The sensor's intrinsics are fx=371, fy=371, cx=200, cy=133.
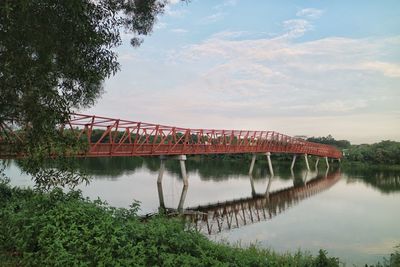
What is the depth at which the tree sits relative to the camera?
7090 mm

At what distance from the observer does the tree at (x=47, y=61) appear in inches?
279

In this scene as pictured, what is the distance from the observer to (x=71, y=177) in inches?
364

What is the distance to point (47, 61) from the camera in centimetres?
745

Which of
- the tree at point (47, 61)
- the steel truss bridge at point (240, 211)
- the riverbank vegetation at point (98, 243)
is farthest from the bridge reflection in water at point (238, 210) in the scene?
the tree at point (47, 61)

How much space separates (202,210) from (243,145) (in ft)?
77.3

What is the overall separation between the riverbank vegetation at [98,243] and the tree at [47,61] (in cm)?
158

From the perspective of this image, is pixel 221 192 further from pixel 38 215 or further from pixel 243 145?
pixel 38 215

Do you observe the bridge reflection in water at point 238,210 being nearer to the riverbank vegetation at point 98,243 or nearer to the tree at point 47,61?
the riverbank vegetation at point 98,243

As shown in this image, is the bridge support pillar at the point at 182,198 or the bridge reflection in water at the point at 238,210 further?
the bridge support pillar at the point at 182,198

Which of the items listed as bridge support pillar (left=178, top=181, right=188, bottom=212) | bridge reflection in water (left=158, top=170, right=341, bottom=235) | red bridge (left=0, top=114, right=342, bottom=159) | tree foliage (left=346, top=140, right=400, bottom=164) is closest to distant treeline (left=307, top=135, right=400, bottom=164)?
Result: tree foliage (left=346, top=140, right=400, bottom=164)

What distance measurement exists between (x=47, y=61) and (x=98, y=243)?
3.98 meters

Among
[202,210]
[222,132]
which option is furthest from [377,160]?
[202,210]

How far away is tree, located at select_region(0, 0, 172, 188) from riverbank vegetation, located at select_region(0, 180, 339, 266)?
1.58 m

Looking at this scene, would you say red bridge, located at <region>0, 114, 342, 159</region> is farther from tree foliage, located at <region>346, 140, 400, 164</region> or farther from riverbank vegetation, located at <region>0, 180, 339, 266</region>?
tree foliage, located at <region>346, 140, 400, 164</region>
